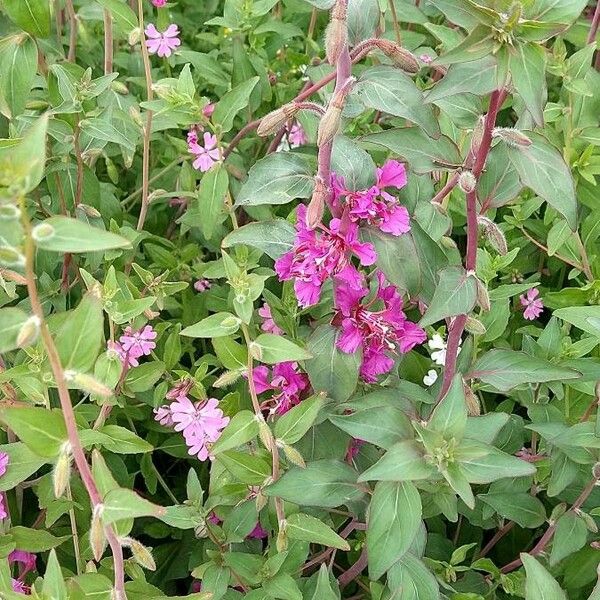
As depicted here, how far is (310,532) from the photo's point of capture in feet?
3.95

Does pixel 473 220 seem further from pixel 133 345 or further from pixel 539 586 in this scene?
pixel 133 345

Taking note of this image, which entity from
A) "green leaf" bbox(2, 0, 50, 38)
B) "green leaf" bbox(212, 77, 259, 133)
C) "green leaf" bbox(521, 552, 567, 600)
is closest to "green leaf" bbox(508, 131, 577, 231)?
"green leaf" bbox(521, 552, 567, 600)

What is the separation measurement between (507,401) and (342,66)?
33.1 inches

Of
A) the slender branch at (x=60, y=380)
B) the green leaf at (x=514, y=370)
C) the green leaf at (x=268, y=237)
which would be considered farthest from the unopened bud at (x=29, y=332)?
the green leaf at (x=514, y=370)

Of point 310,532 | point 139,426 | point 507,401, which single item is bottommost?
point 139,426

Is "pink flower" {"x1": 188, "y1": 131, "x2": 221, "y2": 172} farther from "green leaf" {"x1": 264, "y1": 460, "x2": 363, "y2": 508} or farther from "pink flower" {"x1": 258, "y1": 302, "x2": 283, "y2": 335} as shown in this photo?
"green leaf" {"x1": 264, "y1": 460, "x2": 363, "y2": 508}

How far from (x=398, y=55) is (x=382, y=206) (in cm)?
20

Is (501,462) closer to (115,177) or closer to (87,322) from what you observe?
(87,322)

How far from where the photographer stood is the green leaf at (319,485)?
3.88 feet

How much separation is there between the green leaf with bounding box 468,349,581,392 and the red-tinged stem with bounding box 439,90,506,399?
5cm

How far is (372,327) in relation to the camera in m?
1.20

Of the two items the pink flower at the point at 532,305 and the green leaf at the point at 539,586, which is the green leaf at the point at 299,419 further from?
the pink flower at the point at 532,305

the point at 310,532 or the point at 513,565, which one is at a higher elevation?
the point at 310,532

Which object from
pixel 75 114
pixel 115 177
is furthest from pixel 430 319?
pixel 115 177
